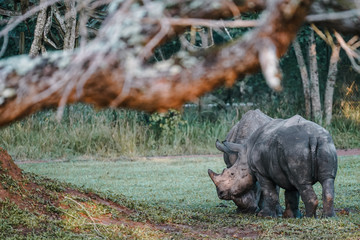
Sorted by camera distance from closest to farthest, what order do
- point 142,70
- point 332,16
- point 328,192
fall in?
point 332,16, point 142,70, point 328,192

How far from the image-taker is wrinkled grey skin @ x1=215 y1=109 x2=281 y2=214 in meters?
8.31

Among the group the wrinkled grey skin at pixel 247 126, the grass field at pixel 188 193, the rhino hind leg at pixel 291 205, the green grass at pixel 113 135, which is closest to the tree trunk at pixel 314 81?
the green grass at pixel 113 135

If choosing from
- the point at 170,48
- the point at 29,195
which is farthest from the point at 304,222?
the point at 170,48

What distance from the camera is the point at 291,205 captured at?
7945 millimetres

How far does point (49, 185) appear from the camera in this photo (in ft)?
23.9

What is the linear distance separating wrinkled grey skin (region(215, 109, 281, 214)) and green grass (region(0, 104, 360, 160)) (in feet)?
25.6

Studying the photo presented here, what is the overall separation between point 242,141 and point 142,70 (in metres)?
5.74

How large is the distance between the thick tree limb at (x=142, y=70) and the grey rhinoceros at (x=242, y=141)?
500 centimetres

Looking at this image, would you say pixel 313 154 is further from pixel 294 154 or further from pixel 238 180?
pixel 238 180

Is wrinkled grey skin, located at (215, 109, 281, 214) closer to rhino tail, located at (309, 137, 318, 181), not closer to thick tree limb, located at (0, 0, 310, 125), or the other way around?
rhino tail, located at (309, 137, 318, 181)

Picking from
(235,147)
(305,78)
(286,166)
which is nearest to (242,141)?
(235,147)

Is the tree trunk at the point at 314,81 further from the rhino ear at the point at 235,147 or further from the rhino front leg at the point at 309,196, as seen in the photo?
the rhino front leg at the point at 309,196

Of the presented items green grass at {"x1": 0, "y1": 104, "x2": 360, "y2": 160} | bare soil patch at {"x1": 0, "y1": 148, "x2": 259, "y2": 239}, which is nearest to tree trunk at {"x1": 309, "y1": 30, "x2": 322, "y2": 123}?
green grass at {"x1": 0, "y1": 104, "x2": 360, "y2": 160}

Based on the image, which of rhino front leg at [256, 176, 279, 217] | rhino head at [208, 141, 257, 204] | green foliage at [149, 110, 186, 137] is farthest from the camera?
green foliage at [149, 110, 186, 137]
